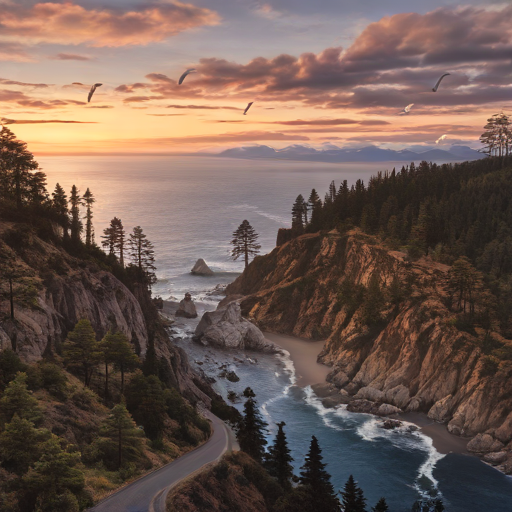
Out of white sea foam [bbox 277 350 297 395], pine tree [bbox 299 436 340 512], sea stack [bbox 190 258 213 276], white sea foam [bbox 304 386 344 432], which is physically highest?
pine tree [bbox 299 436 340 512]

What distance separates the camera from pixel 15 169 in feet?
234

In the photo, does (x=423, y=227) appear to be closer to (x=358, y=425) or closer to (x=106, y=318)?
(x=358, y=425)

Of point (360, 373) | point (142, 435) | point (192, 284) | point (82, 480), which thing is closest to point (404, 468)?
point (360, 373)

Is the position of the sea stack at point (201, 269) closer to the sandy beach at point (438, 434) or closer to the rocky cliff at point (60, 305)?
the rocky cliff at point (60, 305)

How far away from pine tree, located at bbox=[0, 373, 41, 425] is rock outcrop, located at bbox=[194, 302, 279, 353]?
5740cm

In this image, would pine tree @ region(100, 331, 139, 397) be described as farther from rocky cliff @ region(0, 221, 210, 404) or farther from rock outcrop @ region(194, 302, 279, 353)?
rock outcrop @ region(194, 302, 279, 353)

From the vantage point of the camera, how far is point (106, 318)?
203 feet

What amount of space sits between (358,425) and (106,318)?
33.9 m

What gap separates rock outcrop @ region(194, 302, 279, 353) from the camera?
91938 millimetres

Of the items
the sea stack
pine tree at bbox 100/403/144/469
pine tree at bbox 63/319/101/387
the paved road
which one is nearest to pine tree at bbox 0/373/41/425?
pine tree at bbox 100/403/144/469

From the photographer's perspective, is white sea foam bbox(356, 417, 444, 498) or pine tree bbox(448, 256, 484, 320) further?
pine tree bbox(448, 256, 484, 320)

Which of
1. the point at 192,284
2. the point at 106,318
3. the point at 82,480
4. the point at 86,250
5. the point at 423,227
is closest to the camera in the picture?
the point at 82,480

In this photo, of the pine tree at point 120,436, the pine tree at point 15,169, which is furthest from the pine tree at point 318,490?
the pine tree at point 15,169

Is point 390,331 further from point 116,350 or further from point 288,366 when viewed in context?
point 116,350
